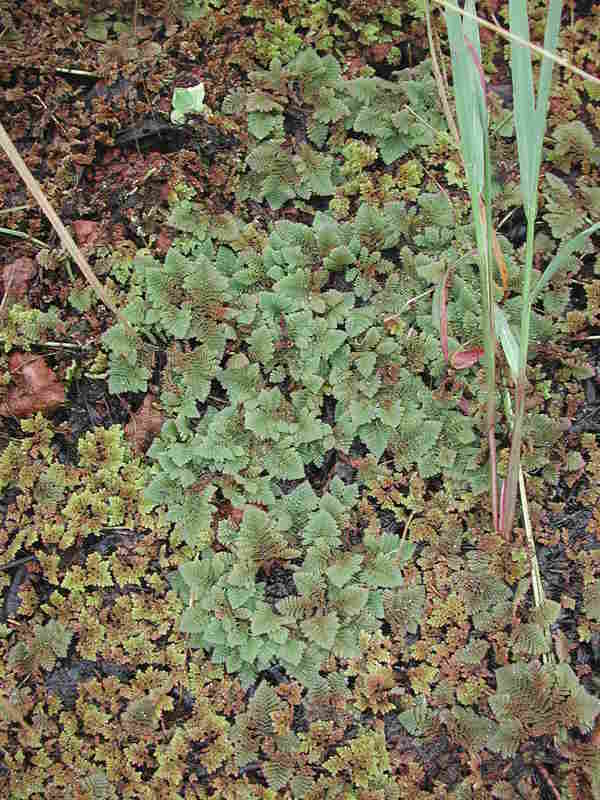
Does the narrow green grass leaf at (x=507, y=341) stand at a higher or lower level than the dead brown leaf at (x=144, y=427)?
higher

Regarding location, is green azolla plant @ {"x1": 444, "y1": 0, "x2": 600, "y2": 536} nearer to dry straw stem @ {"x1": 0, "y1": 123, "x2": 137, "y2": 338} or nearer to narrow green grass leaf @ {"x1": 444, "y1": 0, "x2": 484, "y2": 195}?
narrow green grass leaf @ {"x1": 444, "y1": 0, "x2": 484, "y2": 195}

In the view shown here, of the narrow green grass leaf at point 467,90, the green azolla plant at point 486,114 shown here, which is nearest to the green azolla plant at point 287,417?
the green azolla plant at point 486,114

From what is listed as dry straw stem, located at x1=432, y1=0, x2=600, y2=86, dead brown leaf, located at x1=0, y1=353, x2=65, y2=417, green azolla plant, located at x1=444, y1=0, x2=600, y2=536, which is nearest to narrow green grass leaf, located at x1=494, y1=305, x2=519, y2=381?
green azolla plant, located at x1=444, y1=0, x2=600, y2=536

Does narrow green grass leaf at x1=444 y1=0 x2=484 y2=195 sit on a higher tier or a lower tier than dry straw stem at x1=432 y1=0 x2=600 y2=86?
lower

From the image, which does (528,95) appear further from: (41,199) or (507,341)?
(41,199)

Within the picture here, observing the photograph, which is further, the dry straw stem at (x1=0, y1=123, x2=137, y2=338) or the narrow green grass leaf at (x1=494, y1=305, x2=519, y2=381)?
the narrow green grass leaf at (x1=494, y1=305, x2=519, y2=381)

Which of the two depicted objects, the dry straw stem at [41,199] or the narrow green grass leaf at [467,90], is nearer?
the narrow green grass leaf at [467,90]

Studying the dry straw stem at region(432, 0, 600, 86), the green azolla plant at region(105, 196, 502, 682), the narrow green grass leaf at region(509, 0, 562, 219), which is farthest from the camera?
the green azolla plant at region(105, 196, 502, 682)

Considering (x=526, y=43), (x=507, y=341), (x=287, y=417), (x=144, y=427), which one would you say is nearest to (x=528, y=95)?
(x=526, y=43)

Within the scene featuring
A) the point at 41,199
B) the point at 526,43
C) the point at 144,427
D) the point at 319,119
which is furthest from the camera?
the point at 319,119

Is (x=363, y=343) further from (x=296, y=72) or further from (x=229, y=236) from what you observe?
(x=296, y=72)

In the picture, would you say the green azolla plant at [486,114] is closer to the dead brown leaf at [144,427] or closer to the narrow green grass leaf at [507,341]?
the narrow green grass leaf at [507,341]
